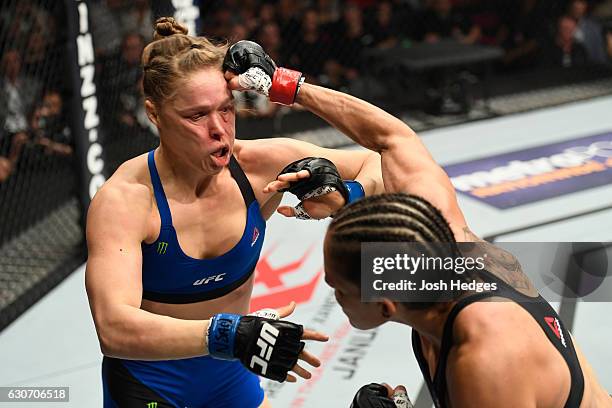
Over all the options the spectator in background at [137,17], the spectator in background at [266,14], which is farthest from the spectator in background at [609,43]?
the spectator in background at [137,17]

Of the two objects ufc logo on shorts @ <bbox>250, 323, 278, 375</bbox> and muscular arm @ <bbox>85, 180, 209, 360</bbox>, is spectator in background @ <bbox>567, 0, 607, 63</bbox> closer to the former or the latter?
muscular arm @ <bbox>85, 180, 209, 360</bbox>

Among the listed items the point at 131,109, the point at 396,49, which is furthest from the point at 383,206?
the point at 396,49

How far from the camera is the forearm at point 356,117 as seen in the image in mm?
2193

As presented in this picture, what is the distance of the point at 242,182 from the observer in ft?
7.84

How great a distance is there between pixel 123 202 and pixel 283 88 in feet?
1.76

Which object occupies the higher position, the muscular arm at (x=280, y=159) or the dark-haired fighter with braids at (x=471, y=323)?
the dark-haired fighter with braids at (x=471, y=323)

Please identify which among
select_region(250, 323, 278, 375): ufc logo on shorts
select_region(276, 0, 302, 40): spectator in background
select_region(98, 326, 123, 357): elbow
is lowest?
select_region(276, 0, 302, 40): spectator in background

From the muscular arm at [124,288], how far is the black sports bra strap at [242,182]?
290 millimetres

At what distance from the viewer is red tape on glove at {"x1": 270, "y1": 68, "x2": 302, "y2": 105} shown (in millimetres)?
2291

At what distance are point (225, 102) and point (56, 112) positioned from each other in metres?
2.82

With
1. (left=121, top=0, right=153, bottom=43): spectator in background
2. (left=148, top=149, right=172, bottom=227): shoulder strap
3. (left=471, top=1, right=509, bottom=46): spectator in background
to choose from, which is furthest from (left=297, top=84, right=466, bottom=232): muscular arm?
(left=471, top=1, right=509, bottom=46): spectator in background

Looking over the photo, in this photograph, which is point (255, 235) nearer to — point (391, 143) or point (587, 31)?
point (391, 143)

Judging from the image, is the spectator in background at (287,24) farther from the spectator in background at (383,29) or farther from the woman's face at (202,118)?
the woman's face at (202,118)

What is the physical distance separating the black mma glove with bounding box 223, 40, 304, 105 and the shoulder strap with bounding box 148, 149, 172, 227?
13.2 inches
